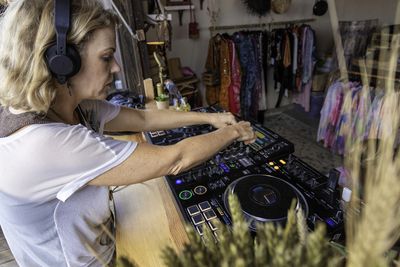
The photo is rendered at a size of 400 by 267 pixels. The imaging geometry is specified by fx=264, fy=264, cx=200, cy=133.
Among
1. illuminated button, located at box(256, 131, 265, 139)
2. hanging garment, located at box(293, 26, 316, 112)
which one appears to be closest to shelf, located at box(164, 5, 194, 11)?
hanging garment, located at box(293, 26, 316, 112)

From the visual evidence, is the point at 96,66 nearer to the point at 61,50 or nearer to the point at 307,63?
the point at 61,50

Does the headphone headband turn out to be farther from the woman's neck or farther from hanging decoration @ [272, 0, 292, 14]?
hanging decoration @ [272, 0, 292, 14]

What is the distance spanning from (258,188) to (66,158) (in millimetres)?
498

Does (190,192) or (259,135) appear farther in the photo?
(259,135)

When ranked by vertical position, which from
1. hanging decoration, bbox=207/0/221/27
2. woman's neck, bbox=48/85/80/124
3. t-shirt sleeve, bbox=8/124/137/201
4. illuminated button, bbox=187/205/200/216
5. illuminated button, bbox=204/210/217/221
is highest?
hanging decoration, bbox=207/0/221/27

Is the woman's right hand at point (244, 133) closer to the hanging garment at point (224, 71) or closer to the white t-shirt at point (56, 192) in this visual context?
the white t-shirt at point (56, 192)

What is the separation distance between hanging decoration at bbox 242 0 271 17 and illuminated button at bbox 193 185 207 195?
3192 millimetres

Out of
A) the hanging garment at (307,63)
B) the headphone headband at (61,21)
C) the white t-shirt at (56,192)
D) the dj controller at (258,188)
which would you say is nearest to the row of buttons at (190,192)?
the dj controller at (258,188)

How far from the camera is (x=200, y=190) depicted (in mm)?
783

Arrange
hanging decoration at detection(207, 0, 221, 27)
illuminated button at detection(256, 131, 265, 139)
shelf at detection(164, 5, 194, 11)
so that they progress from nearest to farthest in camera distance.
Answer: illuminated button at detection(256, 131, 265, 139), shelf at detection(164, 5, 194, 11), hanging decoration at detection(207, 0, 221, 27)

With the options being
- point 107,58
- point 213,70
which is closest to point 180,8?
point 213,70

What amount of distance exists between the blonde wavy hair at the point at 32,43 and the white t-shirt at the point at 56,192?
0.29ft

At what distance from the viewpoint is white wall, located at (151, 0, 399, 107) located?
3258mm

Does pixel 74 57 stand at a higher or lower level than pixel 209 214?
higher
